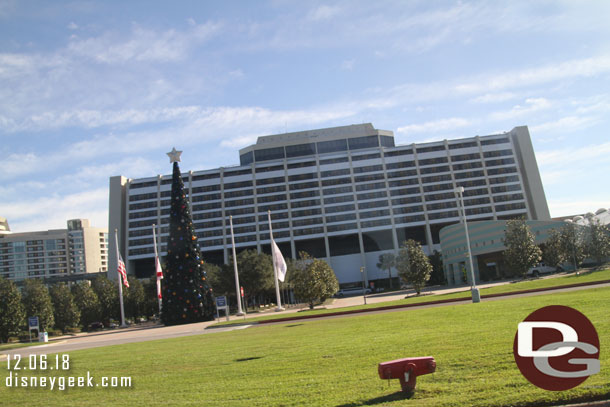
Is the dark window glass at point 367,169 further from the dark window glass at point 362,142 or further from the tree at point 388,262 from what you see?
the tree at point 388,262

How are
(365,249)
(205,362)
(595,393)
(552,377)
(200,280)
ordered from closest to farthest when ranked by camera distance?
(552,377)
(595,393)
(205,362)
(200,280)
(365,249)

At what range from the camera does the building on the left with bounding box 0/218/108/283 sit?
164m

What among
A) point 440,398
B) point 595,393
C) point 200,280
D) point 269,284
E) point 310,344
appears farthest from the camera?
point 269,284

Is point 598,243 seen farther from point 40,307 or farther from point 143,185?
point 143,185

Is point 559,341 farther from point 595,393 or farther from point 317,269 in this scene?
point 317,269

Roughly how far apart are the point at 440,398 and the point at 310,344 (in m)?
8.75

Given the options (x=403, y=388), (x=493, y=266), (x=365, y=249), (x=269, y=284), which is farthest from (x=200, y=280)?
(x=365, y=249)

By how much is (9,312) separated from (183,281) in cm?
2033

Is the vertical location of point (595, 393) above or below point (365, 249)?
below

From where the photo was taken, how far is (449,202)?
388 ft

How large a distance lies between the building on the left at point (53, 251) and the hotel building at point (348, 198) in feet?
182

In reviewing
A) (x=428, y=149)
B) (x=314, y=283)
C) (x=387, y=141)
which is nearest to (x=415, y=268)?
(x=314, y=283)

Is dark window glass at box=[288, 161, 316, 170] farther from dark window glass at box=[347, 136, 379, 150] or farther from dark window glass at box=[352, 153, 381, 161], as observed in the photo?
dark window glass at box=[347, 136, 379, 150]

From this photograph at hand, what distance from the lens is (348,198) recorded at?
391 ft
